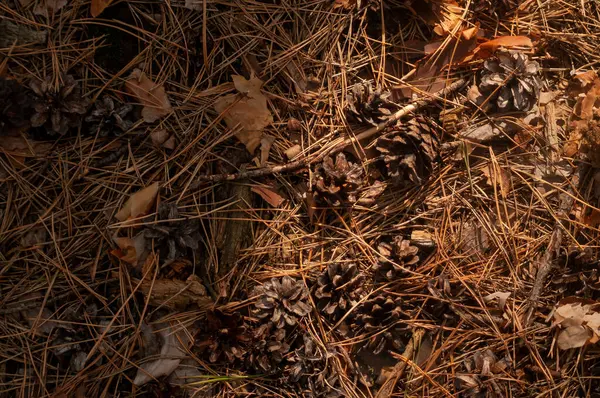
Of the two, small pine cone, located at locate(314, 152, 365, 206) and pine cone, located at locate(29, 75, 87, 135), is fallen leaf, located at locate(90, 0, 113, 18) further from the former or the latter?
small pine cone, located at locate(314, 152, 365, 206)

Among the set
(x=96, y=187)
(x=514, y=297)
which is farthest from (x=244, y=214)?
(x=514, y=297)

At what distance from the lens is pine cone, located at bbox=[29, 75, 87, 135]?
8.19 ft

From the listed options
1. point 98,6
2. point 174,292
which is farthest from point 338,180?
point 98,6

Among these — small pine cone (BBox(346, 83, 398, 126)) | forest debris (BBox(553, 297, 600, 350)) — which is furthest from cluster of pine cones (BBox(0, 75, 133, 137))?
forest debris (BBox(553, 297, 600, 350))

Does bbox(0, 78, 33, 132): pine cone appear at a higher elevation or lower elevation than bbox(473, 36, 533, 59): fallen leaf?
lower

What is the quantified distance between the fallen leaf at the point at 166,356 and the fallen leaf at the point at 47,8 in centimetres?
153

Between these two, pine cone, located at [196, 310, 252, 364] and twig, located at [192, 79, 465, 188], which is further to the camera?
twig, located at [192, 79, 465, 188]

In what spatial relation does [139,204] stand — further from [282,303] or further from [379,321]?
[379,321]

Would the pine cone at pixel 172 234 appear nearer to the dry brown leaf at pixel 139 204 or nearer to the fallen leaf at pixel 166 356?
the dry brown leaf at pixel 139 204

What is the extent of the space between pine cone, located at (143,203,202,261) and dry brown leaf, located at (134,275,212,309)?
0.12m

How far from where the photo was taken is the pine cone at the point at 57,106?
8.19 ft

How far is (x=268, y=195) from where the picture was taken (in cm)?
256

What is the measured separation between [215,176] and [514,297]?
147 cm

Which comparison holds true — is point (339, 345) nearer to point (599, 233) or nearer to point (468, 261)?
point (468, 261)
